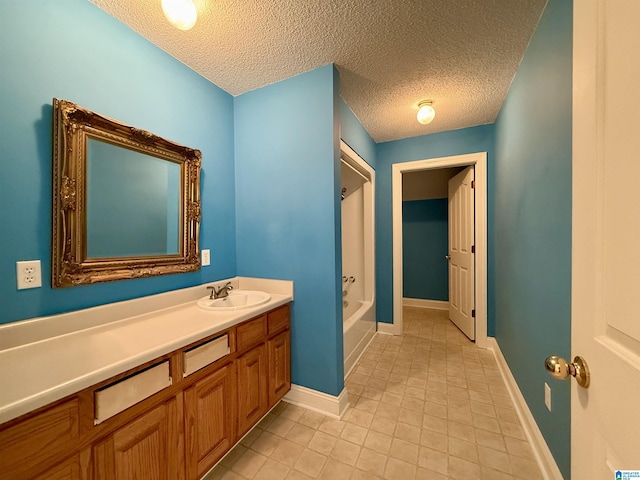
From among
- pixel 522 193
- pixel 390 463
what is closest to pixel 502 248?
pixel 522 193

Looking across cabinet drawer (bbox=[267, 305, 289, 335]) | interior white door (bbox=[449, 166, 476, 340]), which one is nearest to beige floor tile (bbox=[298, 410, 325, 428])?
cabinet drawer (bbox=[267, 305, 289, 335])

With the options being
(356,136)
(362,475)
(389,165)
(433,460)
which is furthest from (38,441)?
(389,165)

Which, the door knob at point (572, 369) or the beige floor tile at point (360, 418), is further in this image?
the beige floor tile at point (360, 418)

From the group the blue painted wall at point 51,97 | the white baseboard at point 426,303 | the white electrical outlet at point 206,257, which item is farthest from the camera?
the white baseboard at point 426,303

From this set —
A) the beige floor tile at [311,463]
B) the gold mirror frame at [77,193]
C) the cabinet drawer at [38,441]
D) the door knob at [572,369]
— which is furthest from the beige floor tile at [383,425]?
the gold mirror frame at [77,193]

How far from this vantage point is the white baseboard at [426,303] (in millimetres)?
4016

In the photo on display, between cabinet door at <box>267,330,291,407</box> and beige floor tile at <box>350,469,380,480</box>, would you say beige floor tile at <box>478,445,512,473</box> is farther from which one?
cabinet door at <box>267,330,291,407</box>

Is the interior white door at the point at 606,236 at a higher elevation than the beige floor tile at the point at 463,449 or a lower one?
higher

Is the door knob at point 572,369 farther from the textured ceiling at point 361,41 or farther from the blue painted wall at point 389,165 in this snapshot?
the blue painted wall at point 389,165

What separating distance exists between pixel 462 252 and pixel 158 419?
326cm

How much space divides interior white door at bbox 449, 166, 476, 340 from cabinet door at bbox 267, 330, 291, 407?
2269mm

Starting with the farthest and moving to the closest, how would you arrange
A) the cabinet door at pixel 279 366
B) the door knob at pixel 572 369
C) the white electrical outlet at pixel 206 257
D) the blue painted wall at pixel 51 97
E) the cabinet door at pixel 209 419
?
the white electrical outlet at pixel 206 257
the cabinet door at pixel 279 366
the cabinet door at pixel 209 419
the blue painted wall at pixel 51 97
the door knob at pixel 572 369

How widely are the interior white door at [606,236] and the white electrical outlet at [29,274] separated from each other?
6.05ft

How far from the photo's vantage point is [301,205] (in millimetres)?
1712
